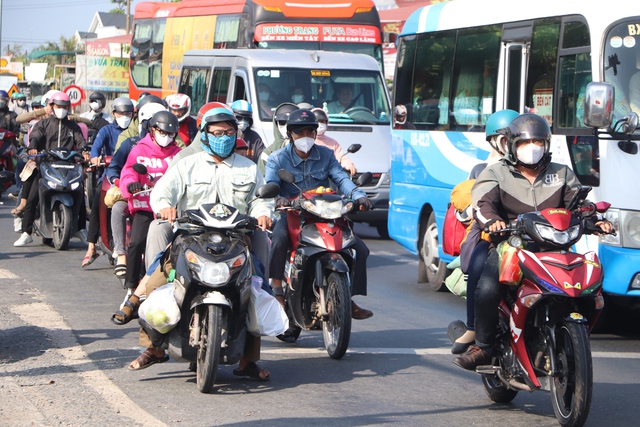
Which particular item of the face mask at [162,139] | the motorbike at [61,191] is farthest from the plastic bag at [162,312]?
the motorbike at [61,191]

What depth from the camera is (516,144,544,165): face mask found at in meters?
6.45

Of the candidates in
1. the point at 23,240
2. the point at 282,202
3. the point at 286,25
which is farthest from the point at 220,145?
the point at 286,25

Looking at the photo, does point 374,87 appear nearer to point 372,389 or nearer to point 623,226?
point 623,226

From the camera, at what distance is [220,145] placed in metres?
7.39

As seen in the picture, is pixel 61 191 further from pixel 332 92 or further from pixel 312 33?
pixel 312 33

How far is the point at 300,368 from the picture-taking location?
7750 mm

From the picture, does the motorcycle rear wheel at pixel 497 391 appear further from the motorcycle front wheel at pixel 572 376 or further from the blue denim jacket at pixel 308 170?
the blue denim jacket at pixel 308 170

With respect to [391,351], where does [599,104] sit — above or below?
above

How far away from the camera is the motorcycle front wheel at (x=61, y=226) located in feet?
45.7

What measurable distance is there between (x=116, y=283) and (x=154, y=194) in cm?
447

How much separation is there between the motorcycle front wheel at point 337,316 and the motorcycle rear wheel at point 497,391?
128 cm

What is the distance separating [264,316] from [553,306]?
184cm

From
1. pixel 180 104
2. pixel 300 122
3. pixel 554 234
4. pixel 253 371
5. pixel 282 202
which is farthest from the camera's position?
pixel 180 104

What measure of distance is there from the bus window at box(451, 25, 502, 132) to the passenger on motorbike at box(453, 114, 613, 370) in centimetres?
493
